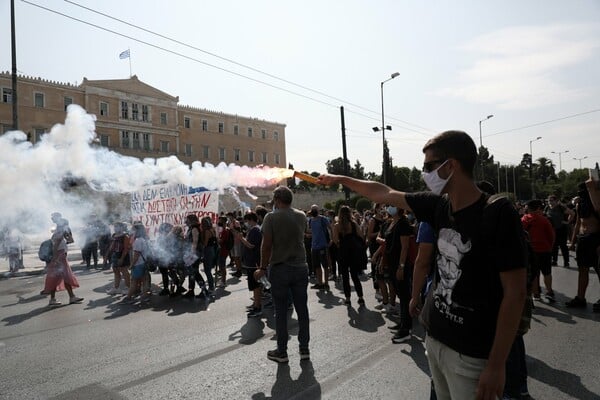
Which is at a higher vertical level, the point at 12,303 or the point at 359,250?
the point at 359,250

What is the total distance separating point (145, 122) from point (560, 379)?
58114 millimetres

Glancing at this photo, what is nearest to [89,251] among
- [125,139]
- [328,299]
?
[328,299]

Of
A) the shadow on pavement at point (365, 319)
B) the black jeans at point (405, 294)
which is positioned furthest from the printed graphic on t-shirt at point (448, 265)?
the shadow on pavement at point (365, 319)

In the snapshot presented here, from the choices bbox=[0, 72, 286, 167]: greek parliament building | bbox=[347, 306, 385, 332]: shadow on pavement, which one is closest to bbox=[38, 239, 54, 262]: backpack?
bbox=[347, 306, 385, 332]: shadow on pavement

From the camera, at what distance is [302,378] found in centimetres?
421

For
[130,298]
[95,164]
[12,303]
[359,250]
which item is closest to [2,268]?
[95,164]

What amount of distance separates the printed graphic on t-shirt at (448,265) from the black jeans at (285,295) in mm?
2861

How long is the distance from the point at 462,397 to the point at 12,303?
32.7 feet

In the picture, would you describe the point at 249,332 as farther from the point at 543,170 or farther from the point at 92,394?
the point at 543,170

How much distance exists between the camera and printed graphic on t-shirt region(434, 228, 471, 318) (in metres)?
1.88

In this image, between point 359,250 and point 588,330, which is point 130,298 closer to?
point 359,250

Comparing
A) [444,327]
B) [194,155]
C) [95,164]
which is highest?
[194,155]

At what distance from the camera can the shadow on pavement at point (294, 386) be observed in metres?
3.79

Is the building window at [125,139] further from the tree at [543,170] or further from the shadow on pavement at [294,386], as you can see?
the tree at [543,170]
